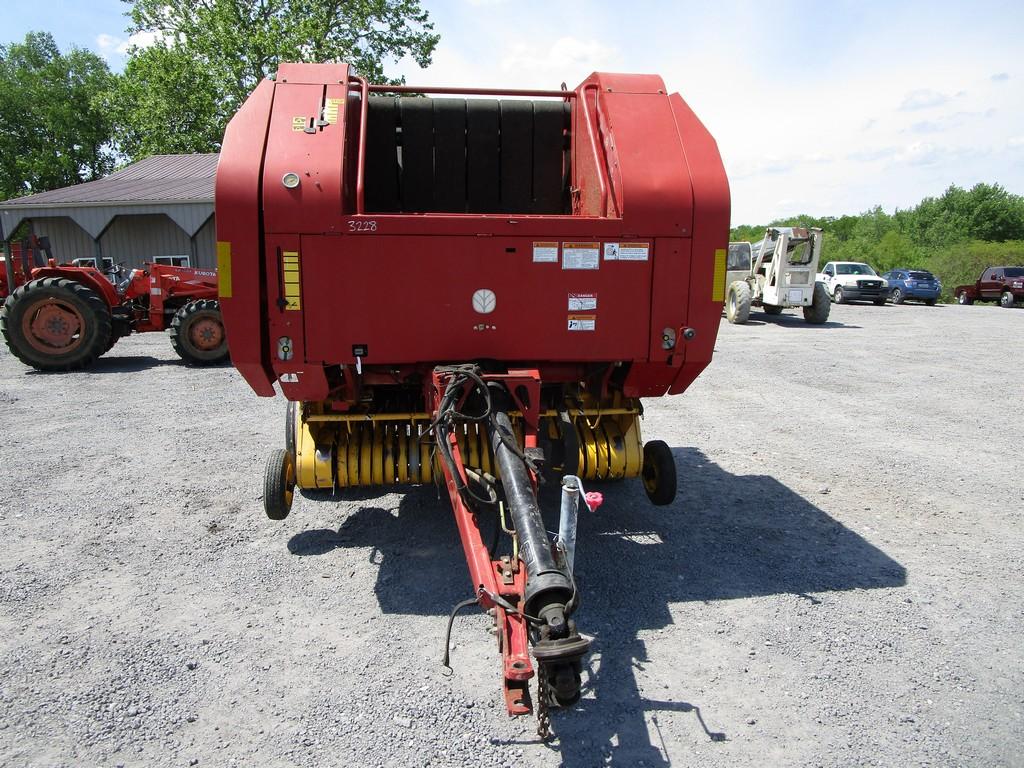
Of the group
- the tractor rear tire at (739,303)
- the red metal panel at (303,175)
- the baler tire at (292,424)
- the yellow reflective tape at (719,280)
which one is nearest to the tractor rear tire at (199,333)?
the baler tire at (292,424)

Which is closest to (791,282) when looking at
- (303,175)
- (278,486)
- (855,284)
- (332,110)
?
(855,284)

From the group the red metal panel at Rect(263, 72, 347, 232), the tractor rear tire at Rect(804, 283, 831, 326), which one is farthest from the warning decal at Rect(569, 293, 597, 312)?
the tractor rear tire at Rect(804, 283, 831, 326)

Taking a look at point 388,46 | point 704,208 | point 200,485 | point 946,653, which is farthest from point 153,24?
point 946,653

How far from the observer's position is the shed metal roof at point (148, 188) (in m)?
18.2

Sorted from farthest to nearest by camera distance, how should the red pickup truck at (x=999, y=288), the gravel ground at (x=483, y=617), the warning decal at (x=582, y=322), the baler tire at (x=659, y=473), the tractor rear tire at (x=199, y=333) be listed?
the red pickup truck at (x=999, y=288) < the tractor rear tire at (x=199, y=333) < the baler tire at (x=659, y=473) < the warning decal at (x=582, y=322) < the gravel ground at (x=483, y=617)

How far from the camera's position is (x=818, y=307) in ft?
60.1

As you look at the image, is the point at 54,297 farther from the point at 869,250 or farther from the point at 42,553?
the point at 869,250

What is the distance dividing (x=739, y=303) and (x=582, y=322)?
15468 millimetres

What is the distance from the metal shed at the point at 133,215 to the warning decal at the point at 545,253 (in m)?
16.5

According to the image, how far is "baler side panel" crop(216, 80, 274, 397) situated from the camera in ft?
11.8

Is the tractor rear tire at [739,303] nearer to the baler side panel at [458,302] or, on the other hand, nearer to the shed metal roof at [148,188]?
the shed metal roof at [148,188]

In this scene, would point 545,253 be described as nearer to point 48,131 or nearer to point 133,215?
point 133,215

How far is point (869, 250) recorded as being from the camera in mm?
48500

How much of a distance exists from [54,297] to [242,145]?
838 centimetres
